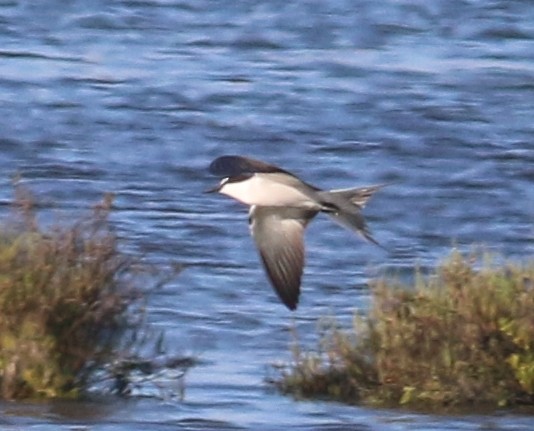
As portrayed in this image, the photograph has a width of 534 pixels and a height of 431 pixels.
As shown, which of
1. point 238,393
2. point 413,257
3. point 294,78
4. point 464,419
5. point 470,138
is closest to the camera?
point 464,419

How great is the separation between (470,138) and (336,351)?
8890mm

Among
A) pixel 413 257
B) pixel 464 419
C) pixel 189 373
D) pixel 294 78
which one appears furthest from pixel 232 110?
pixel 464 419

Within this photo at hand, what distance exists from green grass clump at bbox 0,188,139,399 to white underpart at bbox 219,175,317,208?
108 centimetres

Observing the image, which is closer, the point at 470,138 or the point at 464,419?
the point at 464,419

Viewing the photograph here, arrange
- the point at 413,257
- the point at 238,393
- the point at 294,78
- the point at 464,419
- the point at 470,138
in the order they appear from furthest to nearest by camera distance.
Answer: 1. the point at 294,78
2. the point at 470,138
3. the point at 413,257
4. the point at 238,393
5. the point at 464,419

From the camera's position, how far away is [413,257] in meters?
13.1

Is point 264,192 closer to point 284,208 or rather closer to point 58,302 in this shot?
point 284,208

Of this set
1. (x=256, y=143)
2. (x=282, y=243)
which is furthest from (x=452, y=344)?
(x=256, y=143)

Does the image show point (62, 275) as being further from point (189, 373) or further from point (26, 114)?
point (26, 114)

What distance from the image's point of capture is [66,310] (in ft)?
27.3

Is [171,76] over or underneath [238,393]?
over

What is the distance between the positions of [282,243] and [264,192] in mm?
326

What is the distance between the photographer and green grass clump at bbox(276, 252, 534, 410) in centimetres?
827

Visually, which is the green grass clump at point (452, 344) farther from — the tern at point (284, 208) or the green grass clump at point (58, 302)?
the green grass clump at point (58, 302)
